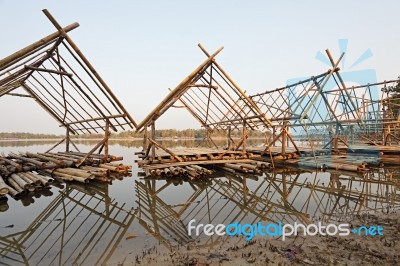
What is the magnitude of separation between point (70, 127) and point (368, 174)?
19.7 metres

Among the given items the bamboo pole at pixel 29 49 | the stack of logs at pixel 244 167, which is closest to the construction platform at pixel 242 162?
the stack of logs at pixel 244 167

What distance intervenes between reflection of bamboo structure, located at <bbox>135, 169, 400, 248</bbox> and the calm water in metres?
0.02

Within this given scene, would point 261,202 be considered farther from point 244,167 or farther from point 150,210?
point 244,167

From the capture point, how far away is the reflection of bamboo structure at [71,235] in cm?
434

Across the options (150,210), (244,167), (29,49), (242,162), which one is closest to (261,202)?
(150,210)

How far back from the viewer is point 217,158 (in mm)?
14312

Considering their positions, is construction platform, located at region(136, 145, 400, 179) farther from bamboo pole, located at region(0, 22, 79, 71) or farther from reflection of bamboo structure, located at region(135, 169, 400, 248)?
bamboo pole, located at region(0, 22, 79, 71)

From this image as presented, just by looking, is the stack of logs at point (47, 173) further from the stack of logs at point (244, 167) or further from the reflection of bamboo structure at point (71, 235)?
the stack of logs at point (244, 167)

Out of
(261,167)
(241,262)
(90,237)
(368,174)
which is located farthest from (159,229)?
(368,174)

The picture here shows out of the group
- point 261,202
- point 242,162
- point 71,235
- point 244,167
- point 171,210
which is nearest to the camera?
point 71,235

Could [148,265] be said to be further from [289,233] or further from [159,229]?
[289,233]

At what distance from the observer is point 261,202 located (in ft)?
25.5

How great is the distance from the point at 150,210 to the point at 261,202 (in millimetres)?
3571

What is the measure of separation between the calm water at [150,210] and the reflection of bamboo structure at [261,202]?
0.08 feet
